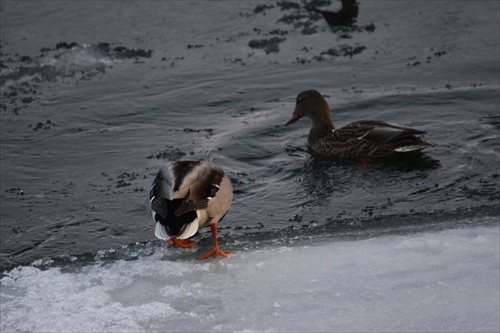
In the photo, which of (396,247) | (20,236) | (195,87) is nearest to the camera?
(396,247)

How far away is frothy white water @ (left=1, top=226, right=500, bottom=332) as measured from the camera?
407 cm

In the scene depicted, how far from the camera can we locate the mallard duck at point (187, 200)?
4750 millimetres

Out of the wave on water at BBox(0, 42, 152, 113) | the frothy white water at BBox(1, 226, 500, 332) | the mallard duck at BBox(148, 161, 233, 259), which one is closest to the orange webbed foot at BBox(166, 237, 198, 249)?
the mallard duck at BBox(148, 161, 233, 259)

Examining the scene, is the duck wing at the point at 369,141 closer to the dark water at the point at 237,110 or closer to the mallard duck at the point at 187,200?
→ the dark water at the point at 237,110

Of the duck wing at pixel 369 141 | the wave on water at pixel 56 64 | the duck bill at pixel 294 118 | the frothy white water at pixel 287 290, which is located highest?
the wave on water at pixel 56 64

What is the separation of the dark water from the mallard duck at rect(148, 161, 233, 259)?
0.35m

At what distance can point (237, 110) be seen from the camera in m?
8.01

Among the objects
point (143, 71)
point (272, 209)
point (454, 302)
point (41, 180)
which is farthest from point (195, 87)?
Result: point (454, 302)

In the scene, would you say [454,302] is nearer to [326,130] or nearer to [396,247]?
[396,247]

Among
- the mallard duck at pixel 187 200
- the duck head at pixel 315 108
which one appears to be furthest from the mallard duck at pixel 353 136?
the mallard duck at pixel 187 200

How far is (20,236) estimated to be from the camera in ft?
18.4

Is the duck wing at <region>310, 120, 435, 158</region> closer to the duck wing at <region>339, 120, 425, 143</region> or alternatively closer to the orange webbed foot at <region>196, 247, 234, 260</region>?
the duck wing at <region>339, 120, 425, 143</region>

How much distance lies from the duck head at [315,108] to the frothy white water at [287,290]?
2.45 meters

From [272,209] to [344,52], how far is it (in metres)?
3.86
